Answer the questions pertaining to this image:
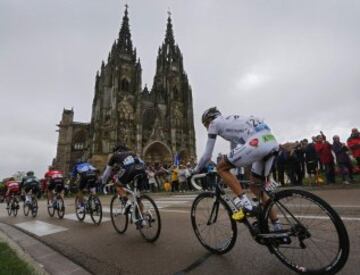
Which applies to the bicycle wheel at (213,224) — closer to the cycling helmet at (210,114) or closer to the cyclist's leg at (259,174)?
the cyclist's leg at (259,174)

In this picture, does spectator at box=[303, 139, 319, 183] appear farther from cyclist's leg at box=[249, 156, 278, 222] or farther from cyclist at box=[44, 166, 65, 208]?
cyclist at box=[44, 166, 65, 208]

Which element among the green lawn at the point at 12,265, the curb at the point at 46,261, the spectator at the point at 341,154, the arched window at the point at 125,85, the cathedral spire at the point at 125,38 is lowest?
the curb at the point at 46,261

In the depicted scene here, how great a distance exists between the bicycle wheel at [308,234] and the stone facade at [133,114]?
42.9 meters

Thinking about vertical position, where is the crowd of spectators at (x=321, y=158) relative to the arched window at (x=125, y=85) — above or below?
below

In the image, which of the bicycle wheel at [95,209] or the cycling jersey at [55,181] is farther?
the cycling jersey at [55,181]

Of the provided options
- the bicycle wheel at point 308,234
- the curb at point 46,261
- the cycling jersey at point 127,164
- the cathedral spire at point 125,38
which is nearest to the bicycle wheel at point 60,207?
the curb at point 46,261

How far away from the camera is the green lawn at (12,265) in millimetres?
2990

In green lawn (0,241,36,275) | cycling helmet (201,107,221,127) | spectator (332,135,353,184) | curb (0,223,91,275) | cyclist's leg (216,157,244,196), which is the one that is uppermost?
spectator (332,135,353,184)

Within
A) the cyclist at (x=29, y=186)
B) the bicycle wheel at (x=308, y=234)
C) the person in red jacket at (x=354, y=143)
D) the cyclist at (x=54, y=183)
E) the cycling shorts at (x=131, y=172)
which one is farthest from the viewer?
the cyclist at (x=29, y=186)

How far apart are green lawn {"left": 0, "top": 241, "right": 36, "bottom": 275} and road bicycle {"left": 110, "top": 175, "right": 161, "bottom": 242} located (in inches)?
71.2

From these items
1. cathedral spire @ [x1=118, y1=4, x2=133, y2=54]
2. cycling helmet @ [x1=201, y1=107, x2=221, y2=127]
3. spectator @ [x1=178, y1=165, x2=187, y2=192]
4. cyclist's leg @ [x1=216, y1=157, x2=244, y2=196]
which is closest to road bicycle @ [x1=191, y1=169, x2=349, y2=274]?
cyclist's leg @ [x1=216, y1=157, x2=244, y2=196]

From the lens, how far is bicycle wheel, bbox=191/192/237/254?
3.49 metres

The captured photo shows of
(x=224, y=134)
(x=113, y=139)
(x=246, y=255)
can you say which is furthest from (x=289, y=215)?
(x=113, y=139)

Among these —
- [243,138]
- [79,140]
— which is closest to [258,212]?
[243,138]
